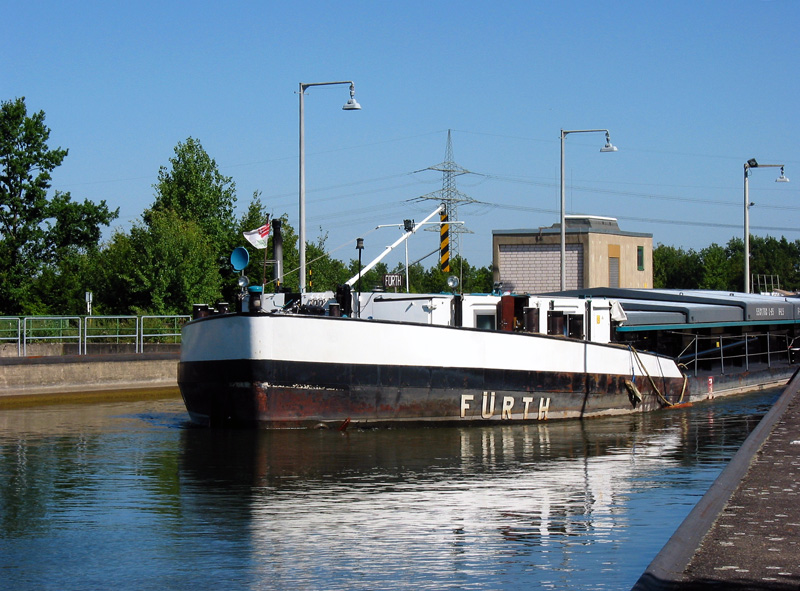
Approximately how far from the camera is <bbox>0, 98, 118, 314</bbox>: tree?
48906 mm

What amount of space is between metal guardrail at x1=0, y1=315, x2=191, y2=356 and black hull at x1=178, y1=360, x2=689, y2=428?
1181cm

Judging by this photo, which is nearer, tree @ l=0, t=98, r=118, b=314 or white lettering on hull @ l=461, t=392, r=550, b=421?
white lettering on hull @ l=461, t=392, r=550, b=421

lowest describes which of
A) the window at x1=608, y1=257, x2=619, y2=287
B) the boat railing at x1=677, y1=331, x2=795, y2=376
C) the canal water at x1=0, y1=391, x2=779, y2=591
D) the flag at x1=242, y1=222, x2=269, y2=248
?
the canal water at x1=0, y1=391, x2=779, y2=591

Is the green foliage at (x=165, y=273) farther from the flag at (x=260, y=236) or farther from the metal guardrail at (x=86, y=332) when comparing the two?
the flag at (x=260, y=236)

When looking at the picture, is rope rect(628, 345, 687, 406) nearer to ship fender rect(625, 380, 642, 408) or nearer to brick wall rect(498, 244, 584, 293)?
ship fender rect(625, 380, 642, 408)

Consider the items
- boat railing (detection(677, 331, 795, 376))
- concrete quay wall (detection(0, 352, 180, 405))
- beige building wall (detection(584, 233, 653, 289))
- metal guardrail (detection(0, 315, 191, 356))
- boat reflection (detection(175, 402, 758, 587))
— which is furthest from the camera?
beige building wall (detection(584, 233, 653, 289))

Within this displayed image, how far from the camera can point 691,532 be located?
8312 millimetres

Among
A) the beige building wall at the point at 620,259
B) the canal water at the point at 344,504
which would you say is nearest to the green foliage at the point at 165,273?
the beige building wall at the point at 620,259

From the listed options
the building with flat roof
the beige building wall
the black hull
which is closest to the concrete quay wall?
the black hull

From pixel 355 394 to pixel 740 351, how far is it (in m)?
20.4

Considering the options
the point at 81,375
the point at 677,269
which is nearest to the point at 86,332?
the point at 81,375

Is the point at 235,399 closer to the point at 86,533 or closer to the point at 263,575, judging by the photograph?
the point at 86,533

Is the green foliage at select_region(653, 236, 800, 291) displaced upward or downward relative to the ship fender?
upward

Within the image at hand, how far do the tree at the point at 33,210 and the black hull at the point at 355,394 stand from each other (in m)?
32.3
